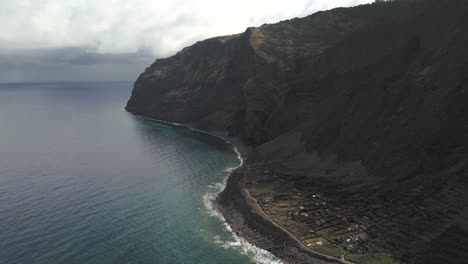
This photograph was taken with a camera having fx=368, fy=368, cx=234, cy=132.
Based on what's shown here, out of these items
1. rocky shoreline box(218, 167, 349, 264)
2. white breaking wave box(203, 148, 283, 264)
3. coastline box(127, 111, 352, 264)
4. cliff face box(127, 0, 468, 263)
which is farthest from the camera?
white breaking wave box(203, 148, 283, 264)

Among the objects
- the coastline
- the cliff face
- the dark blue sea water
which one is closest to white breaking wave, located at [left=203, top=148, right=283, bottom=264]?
the coastline

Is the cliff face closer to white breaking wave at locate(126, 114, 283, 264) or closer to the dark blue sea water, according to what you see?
white breaking wave at locate(126, 114, 283, 264)

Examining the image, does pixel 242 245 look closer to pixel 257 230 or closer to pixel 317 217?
pixel 257 230

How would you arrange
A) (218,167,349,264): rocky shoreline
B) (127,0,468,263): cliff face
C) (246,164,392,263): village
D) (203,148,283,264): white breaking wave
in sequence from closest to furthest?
(127,0,468,263): cliff face → (246,164,392,263): village → (218,167,349,264): rocky shoreline → (203,148,283,264): white breaking wave

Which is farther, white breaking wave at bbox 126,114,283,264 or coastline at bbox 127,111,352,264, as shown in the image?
white breaking wave at bbox 126,114,283,264

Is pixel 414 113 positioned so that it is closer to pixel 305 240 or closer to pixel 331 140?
pixel 331 140

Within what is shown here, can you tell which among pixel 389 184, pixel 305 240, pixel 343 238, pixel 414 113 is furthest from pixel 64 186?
pixel 414 113

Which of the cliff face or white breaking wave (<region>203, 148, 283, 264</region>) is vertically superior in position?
the cliff face

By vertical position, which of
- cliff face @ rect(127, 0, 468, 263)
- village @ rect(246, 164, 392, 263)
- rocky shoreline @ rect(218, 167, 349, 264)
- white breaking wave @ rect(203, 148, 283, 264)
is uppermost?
cliff face @ rect(127, 0, 468, 263)
